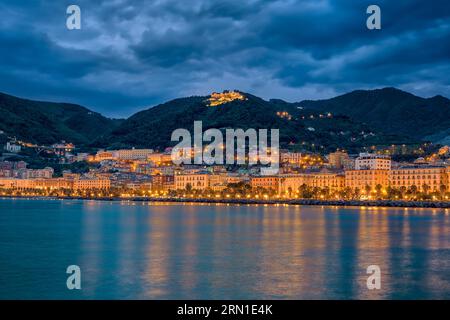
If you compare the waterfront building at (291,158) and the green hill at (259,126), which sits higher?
the green hill at (259,126)

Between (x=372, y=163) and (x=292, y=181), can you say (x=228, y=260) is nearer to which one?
(x=292, y=181)

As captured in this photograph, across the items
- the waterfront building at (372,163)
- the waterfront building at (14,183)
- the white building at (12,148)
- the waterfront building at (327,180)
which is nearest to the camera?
the waterfront building at (327,180)

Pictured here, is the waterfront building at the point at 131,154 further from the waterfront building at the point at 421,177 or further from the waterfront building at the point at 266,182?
the waterfront building at the point at 421,177

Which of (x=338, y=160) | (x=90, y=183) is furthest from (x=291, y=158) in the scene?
(x=90, y=183)

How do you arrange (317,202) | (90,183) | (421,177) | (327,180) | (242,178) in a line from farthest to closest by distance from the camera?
1. (90,183)
2. (242,178)
3. (327,180)
4. (421,177)
5. (317,202)

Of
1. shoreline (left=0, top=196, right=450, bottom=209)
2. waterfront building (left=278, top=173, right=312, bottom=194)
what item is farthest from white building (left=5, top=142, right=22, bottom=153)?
waterfront building (left=278, top=173, right=312, bottom=194)

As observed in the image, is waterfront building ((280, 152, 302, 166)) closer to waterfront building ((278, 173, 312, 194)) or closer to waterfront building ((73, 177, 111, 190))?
waterfront building ((278, 173, 312, 194))

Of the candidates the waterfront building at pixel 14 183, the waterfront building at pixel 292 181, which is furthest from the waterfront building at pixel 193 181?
the waterfront building at pixel 14 183
